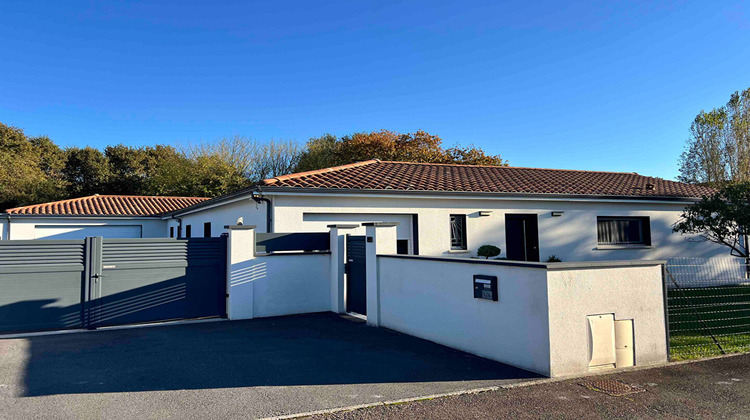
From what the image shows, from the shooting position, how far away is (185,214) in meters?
20.3

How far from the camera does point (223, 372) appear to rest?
6.04 m

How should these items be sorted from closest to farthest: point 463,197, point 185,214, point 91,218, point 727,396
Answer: point 727,396 → point 463,197 → point 185,214 → point 91,218

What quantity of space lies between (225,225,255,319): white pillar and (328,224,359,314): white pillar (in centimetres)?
175

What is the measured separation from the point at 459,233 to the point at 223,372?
9152mm

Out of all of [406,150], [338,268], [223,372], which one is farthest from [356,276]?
[406,150]

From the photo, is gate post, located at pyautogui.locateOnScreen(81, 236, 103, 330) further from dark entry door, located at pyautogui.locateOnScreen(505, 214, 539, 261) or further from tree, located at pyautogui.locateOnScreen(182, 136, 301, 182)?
tree, located at pyautogui.locateOnScreen(182, 136, 301, 182)

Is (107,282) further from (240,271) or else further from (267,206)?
(267,206)

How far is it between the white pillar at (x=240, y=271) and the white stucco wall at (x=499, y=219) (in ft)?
4.88

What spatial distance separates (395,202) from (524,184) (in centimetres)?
537

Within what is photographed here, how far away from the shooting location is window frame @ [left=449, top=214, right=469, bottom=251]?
45.5 feet

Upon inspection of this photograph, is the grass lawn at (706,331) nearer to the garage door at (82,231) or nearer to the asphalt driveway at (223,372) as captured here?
the asphalt driveway at (223,372)

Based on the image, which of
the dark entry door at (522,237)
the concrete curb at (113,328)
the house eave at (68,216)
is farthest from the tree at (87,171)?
the dark entry door at (522,237)

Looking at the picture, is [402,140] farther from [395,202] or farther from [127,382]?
[127,382]

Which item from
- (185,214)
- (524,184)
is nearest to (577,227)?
(524,184)
